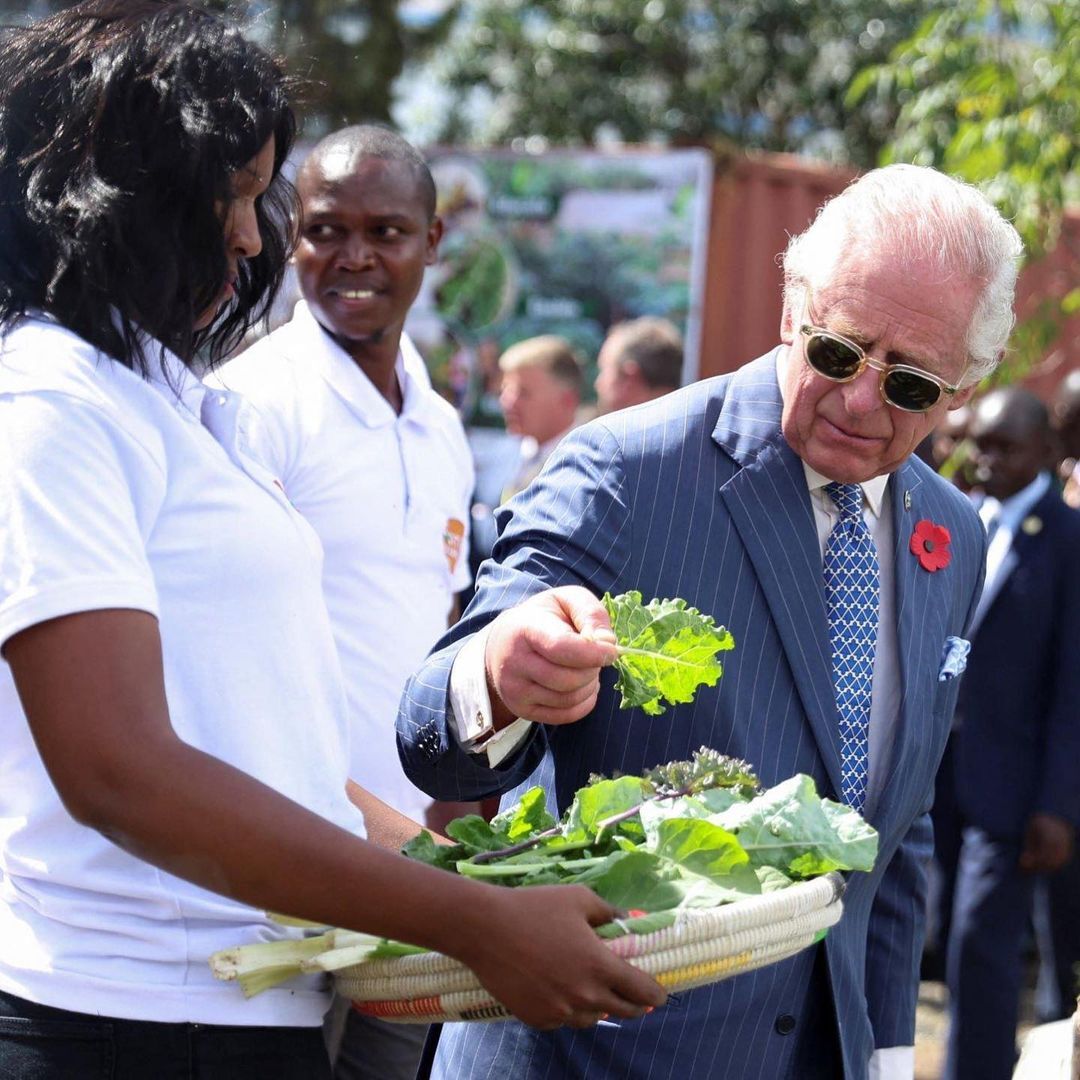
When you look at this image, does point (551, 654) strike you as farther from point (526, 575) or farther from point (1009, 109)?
point (1009, 109)

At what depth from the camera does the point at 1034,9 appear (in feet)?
21.6

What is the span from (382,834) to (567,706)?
1.25ft

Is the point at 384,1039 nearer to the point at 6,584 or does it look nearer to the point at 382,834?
the point at 382,834

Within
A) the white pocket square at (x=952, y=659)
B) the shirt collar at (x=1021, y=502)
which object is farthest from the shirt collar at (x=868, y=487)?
the shirt collar at (x=1021, y=502)

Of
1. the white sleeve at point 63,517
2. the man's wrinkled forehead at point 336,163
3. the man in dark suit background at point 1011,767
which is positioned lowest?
the man in dark suit background at point 1011,767

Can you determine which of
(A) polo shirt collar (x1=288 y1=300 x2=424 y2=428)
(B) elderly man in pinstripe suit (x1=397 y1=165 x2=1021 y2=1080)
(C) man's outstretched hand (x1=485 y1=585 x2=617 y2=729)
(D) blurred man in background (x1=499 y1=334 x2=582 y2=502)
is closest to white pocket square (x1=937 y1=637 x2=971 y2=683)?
(B) elderly man in pinstripe suit (x1=397 y1=165 x2=1021 y2=1080)

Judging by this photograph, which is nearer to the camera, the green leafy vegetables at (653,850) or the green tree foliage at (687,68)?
the green leafy vegetables at (653,850)

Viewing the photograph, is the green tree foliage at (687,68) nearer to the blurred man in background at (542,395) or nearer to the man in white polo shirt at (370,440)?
the blurred man in background at (542,395)

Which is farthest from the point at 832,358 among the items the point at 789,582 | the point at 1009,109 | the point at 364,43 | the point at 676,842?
the point at 364,43

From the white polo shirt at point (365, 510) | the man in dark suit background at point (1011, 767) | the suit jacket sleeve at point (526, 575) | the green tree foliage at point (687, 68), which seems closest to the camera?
the suit jacket sleeve at point (526, 575)

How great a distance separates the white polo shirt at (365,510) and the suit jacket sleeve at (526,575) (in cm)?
108

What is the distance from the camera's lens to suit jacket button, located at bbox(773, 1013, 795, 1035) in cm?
233

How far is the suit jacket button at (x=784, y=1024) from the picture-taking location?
7.64 feet

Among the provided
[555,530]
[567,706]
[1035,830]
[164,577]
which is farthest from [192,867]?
[1035,830]
